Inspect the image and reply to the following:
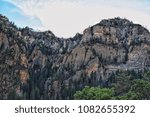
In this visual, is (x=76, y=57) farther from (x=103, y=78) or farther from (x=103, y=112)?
(x=103, y=112)

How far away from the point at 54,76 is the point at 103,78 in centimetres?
1723

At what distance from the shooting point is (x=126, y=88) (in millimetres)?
34938

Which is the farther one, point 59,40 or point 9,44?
point 59,40

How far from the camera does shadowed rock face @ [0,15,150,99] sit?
134375mm

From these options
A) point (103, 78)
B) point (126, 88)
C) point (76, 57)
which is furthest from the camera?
point (76, 57)

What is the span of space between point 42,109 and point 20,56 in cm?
11851

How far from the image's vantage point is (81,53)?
155000mm

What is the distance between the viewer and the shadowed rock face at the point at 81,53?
134375mm

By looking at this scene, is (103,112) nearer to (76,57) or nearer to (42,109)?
(42,109)

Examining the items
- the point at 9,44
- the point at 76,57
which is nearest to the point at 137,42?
the point at 76,57

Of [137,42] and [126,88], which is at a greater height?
[137,42]

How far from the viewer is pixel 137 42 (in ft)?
549

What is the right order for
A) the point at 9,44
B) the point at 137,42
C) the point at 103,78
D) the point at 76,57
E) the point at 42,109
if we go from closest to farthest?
1. the point at 42,109
2. the point at 9,44
3. the point at 103,78
4. the point at 76,57
5. the point at 137,42

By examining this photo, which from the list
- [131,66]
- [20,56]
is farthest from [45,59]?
[20,56]
